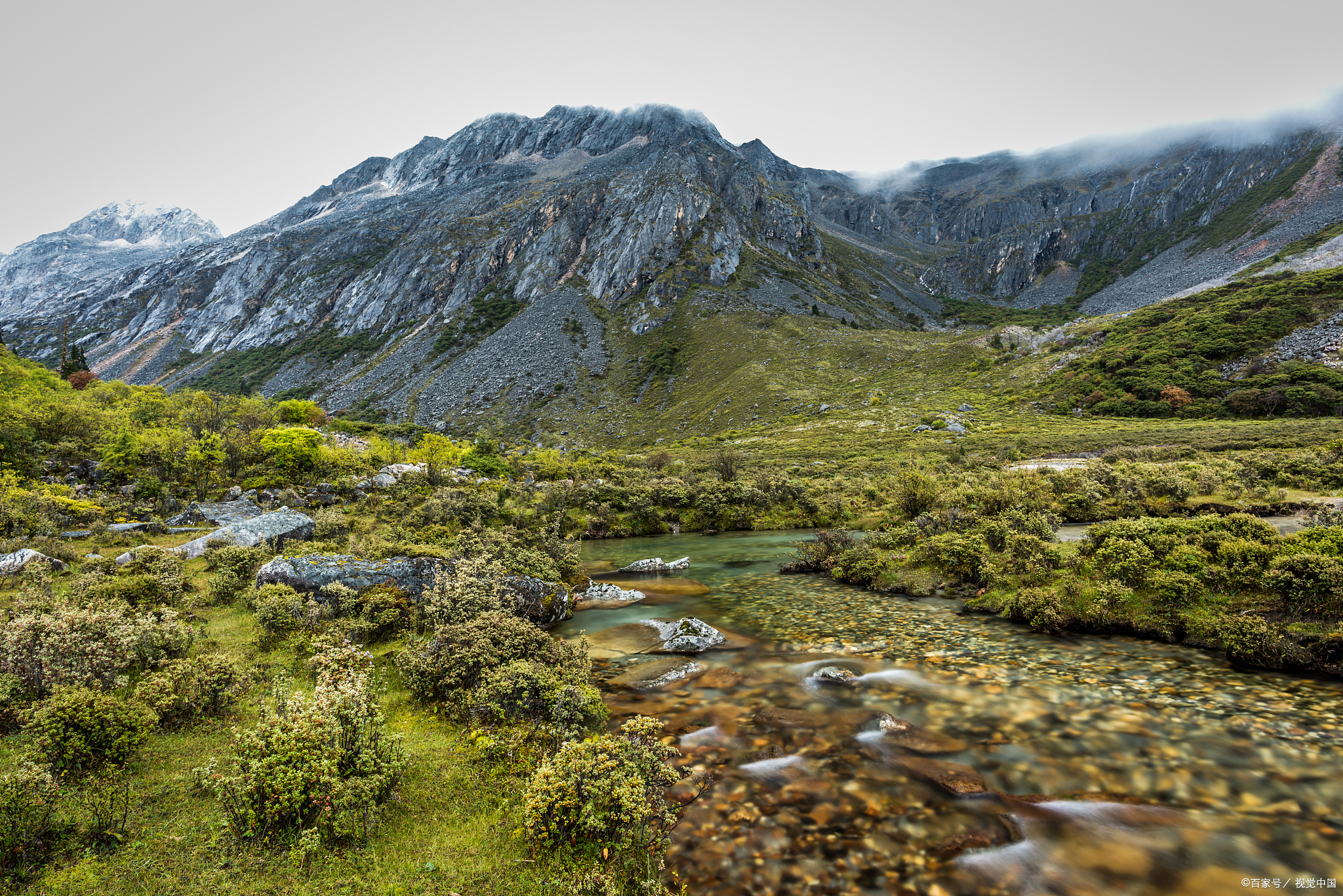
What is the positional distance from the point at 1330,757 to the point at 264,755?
16.6 meters

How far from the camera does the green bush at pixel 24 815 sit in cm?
583

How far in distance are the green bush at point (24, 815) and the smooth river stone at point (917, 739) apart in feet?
41.1

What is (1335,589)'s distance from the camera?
1127cm

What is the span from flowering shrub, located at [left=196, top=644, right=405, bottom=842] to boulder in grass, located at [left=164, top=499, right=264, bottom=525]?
82.9 ft

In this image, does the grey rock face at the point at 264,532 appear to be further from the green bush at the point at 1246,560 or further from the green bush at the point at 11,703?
the green bush at the point at 1246,560

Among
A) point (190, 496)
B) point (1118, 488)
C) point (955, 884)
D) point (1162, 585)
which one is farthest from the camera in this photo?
point (190, 496)

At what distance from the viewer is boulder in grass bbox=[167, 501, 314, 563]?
70.4ft

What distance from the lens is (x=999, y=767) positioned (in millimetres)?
8828

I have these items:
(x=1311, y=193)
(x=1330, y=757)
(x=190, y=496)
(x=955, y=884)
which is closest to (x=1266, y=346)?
(x=1330, y=757)

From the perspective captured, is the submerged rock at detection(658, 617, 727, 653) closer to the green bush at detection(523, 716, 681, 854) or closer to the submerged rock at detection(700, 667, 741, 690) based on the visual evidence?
the submerged rock at detection(700, 667, 741, 690)

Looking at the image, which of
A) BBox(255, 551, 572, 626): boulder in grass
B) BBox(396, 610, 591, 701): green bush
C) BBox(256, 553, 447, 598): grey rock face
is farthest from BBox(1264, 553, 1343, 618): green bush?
BBox(256, 553, 447, 598): grey rock face

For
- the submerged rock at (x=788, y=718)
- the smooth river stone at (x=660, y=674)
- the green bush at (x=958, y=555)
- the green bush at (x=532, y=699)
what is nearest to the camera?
the green bush at (x=532, y=699)

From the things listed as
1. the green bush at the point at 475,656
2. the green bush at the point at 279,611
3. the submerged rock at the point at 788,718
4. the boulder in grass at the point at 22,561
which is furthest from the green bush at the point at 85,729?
the boulder in grass at the point at 22,561

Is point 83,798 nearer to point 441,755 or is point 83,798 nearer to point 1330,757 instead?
point 441,755
